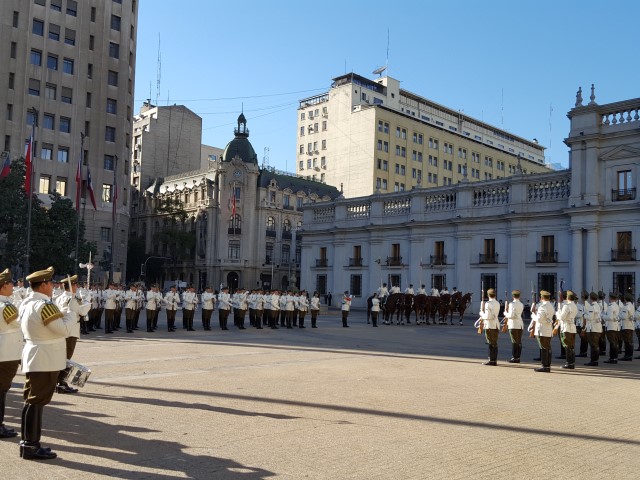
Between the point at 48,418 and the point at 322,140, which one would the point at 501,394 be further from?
the point at 322,140

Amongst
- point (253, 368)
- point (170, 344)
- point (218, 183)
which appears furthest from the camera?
point (218, 183)

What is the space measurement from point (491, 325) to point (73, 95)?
168 ft

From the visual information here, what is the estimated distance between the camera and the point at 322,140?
93.6 m

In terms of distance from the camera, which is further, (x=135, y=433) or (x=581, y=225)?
(x=581, y=225)

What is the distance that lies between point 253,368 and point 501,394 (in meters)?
5.34

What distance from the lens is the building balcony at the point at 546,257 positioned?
1580 inches

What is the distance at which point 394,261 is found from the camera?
→ 49.3 metres

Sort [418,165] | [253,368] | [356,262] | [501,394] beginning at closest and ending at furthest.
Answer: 1. [501,394]
2. [253,368]
3. [356,262]
4. [418,165]

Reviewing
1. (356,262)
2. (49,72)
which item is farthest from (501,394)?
(49,72)

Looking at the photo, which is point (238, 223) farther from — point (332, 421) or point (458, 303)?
point (332, 421)

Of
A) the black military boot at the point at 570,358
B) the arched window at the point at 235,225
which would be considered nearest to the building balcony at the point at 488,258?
the black military boot at the point at 570,358

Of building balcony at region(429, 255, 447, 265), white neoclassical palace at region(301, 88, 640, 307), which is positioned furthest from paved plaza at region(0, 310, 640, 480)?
building balcony at region(429, 255, 447, 265)

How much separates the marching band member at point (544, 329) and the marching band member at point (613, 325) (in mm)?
3461

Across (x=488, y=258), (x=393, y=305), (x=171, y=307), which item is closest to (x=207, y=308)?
(x=171, y=307)
